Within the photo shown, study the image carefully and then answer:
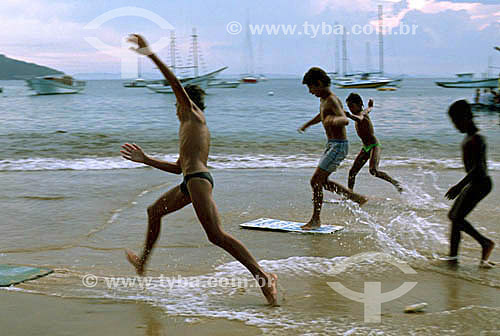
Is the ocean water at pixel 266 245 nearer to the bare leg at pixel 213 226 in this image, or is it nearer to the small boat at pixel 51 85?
the bare leg at pixel 213 226

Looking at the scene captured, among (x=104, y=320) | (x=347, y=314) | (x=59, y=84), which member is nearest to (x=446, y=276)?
(x=347, y=314)

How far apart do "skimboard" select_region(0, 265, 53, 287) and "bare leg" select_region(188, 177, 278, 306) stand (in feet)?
5.98

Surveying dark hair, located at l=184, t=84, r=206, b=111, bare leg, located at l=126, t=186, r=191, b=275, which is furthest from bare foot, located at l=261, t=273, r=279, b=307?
dark hair, located at l=184, t=84, r=206, b=111

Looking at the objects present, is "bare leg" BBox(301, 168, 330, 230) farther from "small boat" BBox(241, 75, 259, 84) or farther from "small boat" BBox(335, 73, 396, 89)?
"small boat" BBox(241, 75, 259, 84)

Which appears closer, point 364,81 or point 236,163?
point 236,163

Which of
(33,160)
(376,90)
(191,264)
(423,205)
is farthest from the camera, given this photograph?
(376,90)

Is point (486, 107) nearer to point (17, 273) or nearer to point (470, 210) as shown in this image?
point (470, 210)

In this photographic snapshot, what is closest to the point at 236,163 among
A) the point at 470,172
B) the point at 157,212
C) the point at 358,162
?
the point at 358,162

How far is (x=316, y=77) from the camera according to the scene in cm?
655

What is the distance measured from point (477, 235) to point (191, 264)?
2735 millimetres

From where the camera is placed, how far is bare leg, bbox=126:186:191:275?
4.50m

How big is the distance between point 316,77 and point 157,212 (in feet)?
9.29

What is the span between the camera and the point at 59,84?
83.1 meters

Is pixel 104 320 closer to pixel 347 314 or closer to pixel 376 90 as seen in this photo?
pixel 347 314
